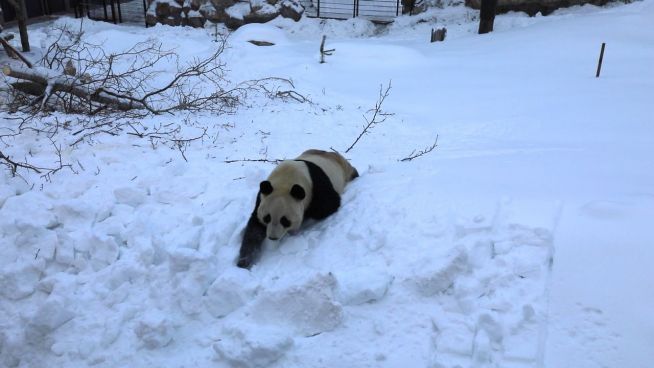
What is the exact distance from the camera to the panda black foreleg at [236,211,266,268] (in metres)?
4.02

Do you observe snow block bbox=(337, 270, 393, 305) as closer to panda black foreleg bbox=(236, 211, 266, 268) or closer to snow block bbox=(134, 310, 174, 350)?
panda black foreleg bbox=(236, 211, 266, 268)

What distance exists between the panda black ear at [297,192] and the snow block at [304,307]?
928mm

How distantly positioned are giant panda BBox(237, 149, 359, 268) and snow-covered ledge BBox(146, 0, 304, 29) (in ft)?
44.7

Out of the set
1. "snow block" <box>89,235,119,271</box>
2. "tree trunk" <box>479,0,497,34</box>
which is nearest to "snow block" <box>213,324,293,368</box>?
"snow block" <box>89,235,119,271</box>

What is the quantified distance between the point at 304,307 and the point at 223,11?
15776 mm

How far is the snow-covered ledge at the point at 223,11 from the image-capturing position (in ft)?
57.0

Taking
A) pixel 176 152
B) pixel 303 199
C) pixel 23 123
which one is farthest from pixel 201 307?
pixel 23 123

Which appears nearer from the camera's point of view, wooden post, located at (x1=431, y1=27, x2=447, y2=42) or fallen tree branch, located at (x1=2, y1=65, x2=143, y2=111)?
fallen tree branch, located at (x1=2, y1=65, x2=143, y2=111)

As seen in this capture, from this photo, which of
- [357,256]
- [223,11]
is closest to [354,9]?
[223,11]

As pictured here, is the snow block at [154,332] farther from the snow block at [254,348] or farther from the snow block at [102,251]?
the snow block at [102,251]

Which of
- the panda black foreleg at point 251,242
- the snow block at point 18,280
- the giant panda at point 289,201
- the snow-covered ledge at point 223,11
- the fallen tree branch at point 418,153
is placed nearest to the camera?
the snow block at point 18,280

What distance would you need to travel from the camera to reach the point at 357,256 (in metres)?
3.93

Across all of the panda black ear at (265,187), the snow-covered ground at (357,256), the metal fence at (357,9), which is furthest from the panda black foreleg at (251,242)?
the metal fence at (357,9)

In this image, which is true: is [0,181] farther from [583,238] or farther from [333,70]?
[333,70]
